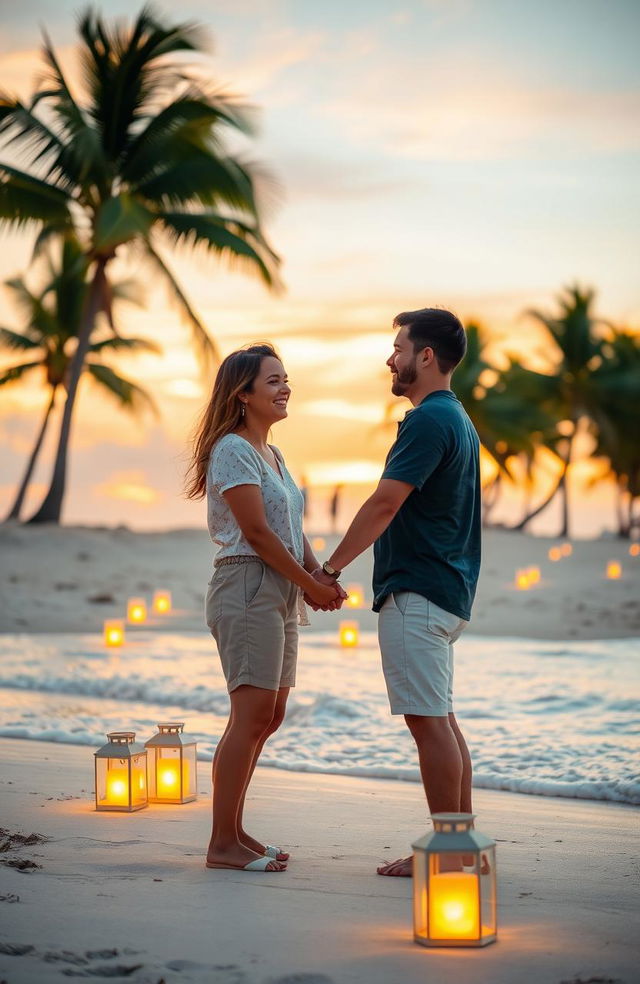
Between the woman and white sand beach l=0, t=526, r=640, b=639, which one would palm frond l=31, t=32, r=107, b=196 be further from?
the woman

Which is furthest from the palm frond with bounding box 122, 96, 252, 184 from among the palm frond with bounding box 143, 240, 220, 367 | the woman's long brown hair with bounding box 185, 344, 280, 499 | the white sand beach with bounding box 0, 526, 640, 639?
the woman's long brown hair with bounding box 185, 344, 280, 499

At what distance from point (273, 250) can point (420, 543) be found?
15740 mm

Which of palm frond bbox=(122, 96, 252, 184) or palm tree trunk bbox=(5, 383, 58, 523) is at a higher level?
palm frond bbox=(122, 96, 252, 184)

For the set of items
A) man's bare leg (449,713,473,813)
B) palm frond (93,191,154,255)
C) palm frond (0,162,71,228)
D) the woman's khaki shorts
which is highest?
palm frond (0,162,71,228)

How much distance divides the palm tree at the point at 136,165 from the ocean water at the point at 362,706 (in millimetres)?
8046

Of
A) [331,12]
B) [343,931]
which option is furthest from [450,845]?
[331,12]

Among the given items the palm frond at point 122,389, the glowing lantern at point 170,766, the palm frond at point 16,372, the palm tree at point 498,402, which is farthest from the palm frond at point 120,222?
the palm tree at point 498,402

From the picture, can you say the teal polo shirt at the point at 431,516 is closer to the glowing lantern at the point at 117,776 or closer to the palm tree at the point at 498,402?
the glowing lantern at the point at 117,776

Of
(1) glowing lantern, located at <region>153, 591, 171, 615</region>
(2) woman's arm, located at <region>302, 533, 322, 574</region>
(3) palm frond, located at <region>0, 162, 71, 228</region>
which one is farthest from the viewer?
(3) palm frond, located at <region>0, 162, 71, 228</region>

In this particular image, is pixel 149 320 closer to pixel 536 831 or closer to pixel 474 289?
pixel 474 289

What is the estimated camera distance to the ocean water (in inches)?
227

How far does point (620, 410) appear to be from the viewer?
38.9 m

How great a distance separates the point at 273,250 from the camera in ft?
60.2

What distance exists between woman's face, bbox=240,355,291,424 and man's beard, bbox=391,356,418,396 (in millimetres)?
363
